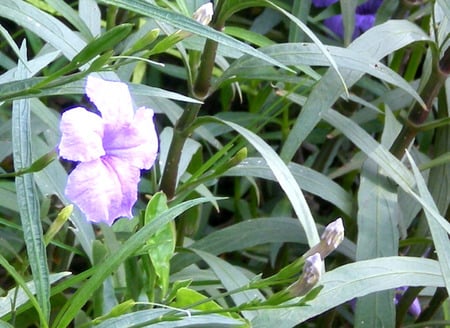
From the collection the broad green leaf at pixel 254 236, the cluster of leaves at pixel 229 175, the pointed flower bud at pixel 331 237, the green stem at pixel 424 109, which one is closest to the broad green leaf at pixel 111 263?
the cluster of leaves at pixel 229 175

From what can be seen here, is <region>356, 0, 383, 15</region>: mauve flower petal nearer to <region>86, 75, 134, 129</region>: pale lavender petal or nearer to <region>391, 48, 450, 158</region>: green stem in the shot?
<region>391, 48, 450, 158</region>: green stem

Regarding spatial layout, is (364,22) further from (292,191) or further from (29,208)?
(29,208)

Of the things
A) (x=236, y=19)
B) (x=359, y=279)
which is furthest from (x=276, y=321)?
(x=236, y=19)

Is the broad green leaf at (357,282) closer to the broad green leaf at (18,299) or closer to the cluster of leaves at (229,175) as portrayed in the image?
the cluster of leaves at (229,175)

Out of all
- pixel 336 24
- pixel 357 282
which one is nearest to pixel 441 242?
pixel 357 282

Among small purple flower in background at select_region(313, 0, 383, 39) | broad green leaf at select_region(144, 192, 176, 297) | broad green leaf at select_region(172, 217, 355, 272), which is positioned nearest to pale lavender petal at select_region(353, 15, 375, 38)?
small purple flower in background at select_region(313, 0, 383, 39)

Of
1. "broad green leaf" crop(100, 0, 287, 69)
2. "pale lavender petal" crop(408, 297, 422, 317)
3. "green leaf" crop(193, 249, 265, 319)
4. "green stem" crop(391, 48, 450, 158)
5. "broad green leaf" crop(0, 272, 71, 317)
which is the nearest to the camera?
"broad green leaf" crop(100, 0, 287, 69)
